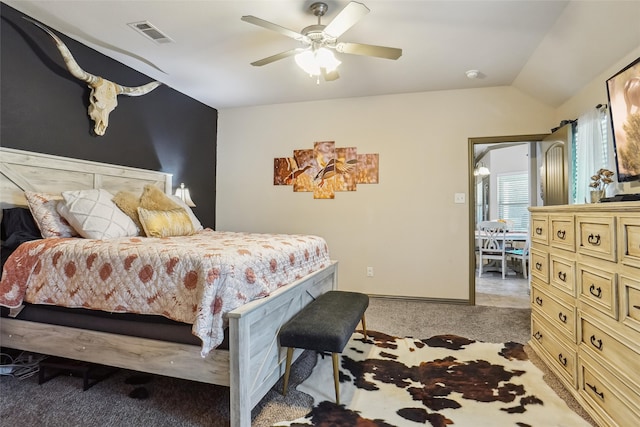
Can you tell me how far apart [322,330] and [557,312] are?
1.60 m

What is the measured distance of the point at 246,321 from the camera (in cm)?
157

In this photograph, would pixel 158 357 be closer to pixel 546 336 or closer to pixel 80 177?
pixel 80 177

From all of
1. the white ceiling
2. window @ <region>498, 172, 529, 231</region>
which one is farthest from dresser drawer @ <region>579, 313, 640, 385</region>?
window @ <region>498, 172, 529, 231</region>

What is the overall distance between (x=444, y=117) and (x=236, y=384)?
12.1ft

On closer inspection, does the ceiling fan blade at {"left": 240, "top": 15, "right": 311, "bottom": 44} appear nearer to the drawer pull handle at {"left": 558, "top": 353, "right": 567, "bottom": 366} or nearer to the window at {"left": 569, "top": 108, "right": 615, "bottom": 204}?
the window at {"left": 569, "top": 108, "right": 615, "bottom": 204}

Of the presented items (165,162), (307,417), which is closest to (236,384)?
(307,417)

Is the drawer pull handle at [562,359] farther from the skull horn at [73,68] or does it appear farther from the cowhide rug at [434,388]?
the skull horn at [73,68]

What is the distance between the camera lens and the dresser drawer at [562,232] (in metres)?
2.00

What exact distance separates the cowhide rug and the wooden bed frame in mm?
296

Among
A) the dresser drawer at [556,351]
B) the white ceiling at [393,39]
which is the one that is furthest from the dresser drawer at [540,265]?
the white ceiling at [393,39]

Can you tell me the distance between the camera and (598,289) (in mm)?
1723

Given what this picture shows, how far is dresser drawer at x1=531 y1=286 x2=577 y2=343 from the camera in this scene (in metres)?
1.97

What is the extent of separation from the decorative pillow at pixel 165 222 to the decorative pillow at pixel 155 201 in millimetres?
54

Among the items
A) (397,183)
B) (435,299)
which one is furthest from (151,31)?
(435,299)
